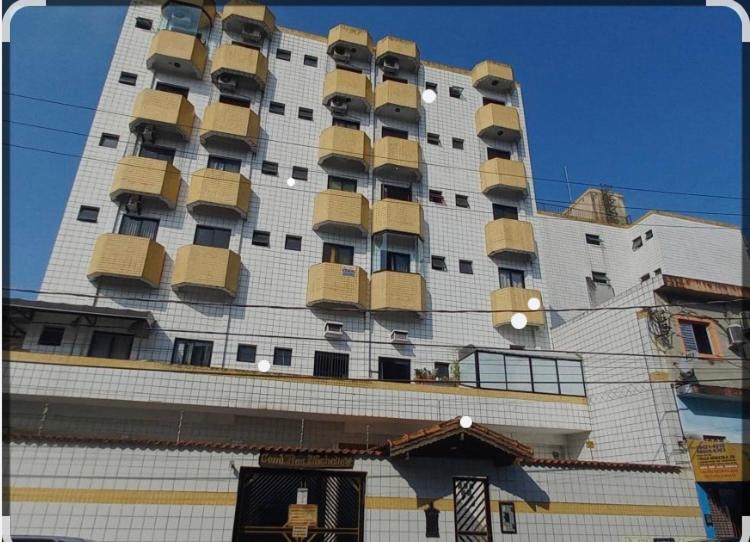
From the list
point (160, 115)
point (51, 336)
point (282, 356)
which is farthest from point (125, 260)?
point (160, 115)

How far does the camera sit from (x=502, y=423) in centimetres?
1712

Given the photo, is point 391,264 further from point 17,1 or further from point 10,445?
point 17,1

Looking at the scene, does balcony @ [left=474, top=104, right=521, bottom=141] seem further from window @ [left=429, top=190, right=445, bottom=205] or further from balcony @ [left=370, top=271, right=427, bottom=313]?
balcony @ [left=370, top=271, right=427, bottom=313]

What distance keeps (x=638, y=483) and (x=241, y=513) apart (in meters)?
10.9

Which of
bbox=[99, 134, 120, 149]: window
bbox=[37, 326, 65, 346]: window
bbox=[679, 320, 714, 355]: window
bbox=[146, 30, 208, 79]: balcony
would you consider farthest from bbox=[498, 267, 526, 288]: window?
bbox=[99, 134, 120, 149]: window

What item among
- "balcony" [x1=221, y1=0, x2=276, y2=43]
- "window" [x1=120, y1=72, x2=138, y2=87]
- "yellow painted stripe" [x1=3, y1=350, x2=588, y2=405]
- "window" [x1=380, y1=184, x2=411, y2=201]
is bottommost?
"yellow painted stripe" [x1=3, y1=350, x2=588, y2=405]

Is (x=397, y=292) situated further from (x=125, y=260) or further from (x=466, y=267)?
(x=125, y=260)

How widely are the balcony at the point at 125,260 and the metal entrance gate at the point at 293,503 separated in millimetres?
9802

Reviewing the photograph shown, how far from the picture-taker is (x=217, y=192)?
1997cm

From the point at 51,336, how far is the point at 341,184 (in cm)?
1337

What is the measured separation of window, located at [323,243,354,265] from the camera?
824 inches

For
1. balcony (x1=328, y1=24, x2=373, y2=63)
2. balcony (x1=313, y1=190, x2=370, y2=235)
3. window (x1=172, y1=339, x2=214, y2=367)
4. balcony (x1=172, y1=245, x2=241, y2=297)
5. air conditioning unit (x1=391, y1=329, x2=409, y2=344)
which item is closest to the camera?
window (x1=172, y1=339, x2=214, y2=367)

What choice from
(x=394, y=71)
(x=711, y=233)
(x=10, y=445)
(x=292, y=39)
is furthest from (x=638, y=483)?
(x=292, y=39)

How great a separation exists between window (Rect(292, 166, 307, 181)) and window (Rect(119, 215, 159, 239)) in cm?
650
